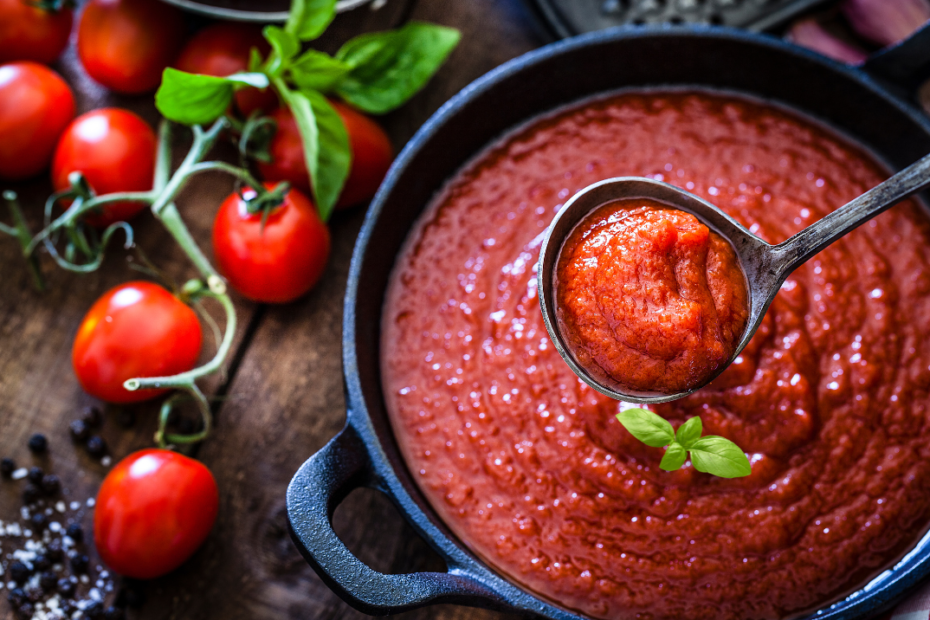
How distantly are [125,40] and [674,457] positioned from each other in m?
1.98

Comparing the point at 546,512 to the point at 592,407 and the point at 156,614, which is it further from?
the point at 156,614

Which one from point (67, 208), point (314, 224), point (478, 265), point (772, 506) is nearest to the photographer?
point (772, 506)

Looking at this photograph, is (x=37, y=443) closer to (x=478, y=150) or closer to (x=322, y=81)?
(x=322, y=81)

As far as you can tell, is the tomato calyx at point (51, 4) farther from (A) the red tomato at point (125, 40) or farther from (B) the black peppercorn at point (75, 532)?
(B) the black peppercorn at point (75, 532)

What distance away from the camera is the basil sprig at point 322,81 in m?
1.99

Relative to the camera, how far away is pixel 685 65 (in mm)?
2170

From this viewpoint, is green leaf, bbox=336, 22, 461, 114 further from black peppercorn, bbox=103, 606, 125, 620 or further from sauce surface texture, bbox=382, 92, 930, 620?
black peppercorn, bbox=103, 606, 125, 620

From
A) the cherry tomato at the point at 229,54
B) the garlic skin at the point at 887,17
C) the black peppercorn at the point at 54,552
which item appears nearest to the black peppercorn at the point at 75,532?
the black peppercorn at the point at 54,552

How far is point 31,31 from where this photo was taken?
7.61 ft

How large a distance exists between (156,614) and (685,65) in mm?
2191

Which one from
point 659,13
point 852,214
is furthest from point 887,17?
point 852,214

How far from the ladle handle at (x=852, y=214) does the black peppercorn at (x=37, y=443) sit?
6.81ft

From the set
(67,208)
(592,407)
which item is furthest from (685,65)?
(67,208)

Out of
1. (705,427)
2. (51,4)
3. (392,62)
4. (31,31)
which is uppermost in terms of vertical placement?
(392,62)
